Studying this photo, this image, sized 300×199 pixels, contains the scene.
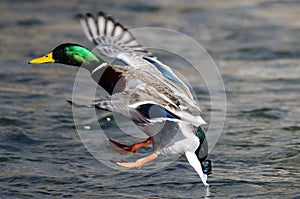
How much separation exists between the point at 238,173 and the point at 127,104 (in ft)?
5.27

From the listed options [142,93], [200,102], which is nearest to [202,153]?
[142,93]

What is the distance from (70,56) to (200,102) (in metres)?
2.88

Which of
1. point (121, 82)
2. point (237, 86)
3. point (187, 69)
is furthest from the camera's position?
point (187, 69)

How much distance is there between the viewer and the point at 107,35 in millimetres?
6871

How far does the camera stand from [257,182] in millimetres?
6586

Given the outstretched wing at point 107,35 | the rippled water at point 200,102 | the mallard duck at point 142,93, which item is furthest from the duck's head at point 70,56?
the rippled water at point 200,102

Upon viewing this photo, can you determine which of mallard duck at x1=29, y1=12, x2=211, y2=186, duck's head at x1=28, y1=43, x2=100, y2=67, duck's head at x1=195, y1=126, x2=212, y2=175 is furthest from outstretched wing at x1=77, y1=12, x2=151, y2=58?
duck's head at x1=195, y1=126, x2=212, y2=175

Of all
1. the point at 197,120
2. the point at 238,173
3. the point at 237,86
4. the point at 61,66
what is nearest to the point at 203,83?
the point at 237,86

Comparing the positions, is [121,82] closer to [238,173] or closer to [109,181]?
[109,181]

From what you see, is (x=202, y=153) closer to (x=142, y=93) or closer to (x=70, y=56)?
(x=142, y=93)

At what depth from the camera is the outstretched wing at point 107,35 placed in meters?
6.80

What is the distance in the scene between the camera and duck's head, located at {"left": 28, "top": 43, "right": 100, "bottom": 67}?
6598 mm

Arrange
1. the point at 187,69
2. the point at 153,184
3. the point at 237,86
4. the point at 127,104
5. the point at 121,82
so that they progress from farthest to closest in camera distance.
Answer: the point at 187,69 → the point at 237,86 → the point at 153,184 → the point at 121,82 → the point at 127,104

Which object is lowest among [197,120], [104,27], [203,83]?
[203,83]
